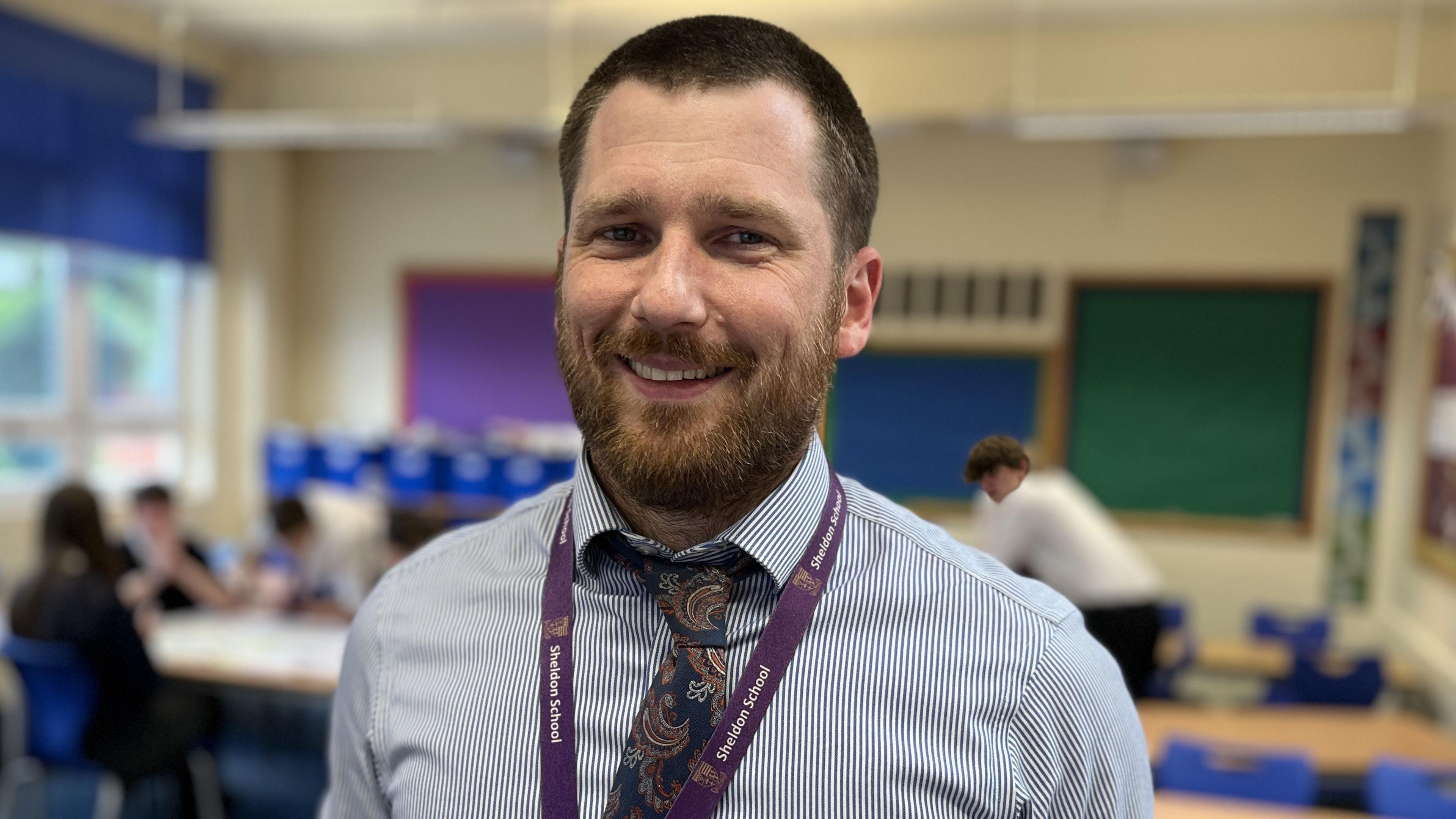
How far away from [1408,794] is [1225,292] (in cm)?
386

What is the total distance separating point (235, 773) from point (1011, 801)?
432 centimetres

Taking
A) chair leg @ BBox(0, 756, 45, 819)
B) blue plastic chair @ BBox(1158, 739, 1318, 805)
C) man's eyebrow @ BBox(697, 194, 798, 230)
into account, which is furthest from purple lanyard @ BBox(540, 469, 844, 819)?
chair leg @ BBox(0, 756, 45, 819)

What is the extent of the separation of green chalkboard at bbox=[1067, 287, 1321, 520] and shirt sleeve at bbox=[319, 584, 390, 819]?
5794mm

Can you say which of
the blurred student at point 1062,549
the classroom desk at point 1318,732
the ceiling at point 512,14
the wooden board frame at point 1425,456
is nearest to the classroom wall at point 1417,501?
the wooden board frame at point 1425,456

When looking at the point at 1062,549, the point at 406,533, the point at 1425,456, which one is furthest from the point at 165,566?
the point at 1425,456

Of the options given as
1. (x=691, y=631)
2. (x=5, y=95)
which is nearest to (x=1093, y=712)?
(x=691, y=631)

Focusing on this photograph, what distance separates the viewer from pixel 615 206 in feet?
2.50

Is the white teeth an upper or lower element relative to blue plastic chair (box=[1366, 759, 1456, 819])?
upper

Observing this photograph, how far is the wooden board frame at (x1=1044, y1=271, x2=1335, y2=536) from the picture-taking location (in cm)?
592

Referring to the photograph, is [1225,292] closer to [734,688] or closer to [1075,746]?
[1075,746]

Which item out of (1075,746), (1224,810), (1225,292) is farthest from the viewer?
(1225,292)

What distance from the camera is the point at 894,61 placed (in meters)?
6.19

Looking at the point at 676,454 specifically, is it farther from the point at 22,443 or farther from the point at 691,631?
the point at 22,443

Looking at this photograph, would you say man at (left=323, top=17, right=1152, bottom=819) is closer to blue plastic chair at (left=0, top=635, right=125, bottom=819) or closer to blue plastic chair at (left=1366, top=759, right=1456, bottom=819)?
blue plastic chair at (left=1366, top=759, right=1456, bottom=819)
